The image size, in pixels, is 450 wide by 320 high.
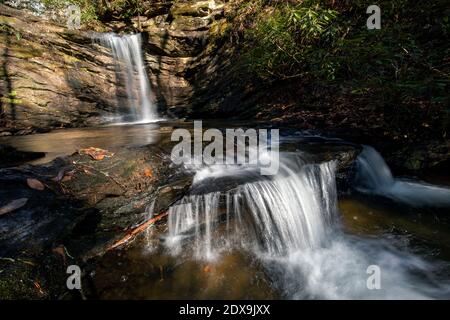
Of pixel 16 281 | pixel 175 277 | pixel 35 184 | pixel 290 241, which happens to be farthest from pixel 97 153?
pixel 290 241

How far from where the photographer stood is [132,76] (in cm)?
1099

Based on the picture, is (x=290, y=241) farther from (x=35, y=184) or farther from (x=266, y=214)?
(x=35, y=184)

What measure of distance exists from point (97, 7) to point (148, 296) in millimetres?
13718

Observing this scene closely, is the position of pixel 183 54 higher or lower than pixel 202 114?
higher

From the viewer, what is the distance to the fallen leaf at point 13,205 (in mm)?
2551

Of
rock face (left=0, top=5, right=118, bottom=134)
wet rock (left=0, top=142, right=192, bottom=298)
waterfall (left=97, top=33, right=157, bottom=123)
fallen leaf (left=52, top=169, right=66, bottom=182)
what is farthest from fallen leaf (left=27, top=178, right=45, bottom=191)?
waterfall (left=97, top=33, right=157, bottom=123)

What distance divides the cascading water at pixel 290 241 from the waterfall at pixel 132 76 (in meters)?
7.84

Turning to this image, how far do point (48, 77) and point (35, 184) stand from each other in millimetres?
7751

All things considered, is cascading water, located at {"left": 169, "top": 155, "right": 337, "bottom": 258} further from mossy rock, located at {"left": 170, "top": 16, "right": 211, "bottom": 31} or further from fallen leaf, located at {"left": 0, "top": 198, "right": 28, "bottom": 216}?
mossy rock, located at {"left": 170, "top": 16, "right": 211, "bottom": 31}

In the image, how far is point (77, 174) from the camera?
331cm

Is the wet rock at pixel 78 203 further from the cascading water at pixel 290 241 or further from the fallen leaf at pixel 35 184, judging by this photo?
the cascading water at pixel 290 241

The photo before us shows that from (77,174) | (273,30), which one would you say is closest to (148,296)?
A: (77,174)

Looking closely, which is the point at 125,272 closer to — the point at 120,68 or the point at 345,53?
the point at 345,53

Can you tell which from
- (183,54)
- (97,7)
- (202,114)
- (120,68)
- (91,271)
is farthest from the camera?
(97,7)
